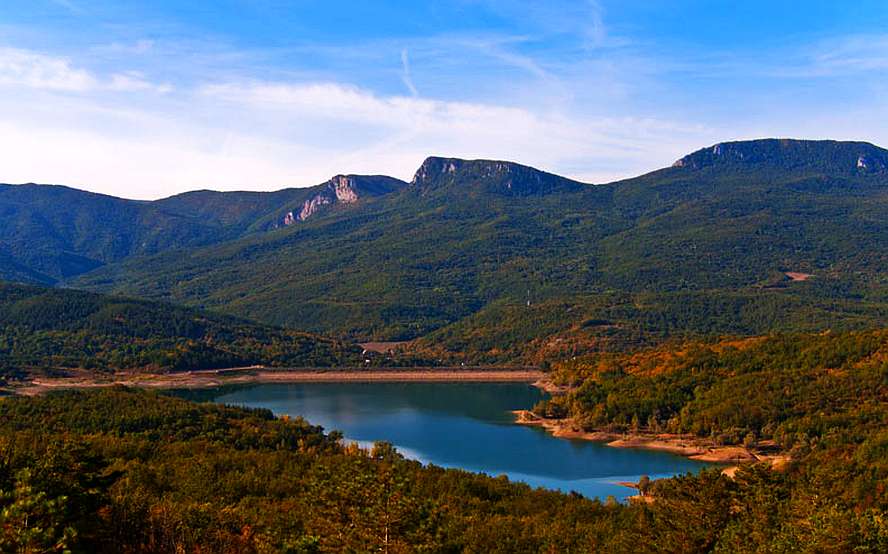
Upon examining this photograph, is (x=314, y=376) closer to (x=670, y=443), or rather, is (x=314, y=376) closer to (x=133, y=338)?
(x=133, y=338)

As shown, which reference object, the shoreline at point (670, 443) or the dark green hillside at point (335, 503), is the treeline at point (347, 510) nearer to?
the dark green hillside at point (335, 503)

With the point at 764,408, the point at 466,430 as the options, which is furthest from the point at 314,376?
the point at 764,408

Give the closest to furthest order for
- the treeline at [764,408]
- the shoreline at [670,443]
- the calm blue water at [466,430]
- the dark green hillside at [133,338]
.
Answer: the treeline at [764,408], the calm blue water at [466,430], the shoreline at [670,443], the dark green hillside at [133,338]

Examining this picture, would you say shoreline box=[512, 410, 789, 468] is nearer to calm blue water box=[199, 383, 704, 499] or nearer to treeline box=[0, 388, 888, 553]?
calm blue water box=[199, 383, 704, 499]

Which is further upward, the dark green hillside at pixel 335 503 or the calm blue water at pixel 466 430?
the dark green hillside at pixel 335 503

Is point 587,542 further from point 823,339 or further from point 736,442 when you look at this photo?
point 823,339

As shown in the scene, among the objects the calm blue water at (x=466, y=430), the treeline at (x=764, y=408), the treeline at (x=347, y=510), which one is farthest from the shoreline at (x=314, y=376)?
the treeline at (x=347, y=510)

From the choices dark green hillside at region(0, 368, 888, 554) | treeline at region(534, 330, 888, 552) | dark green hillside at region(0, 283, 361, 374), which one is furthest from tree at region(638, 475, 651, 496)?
dark green hillside at region(0, 283, 361, 374)

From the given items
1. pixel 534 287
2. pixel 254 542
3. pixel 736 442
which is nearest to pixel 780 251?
pixel 534 287
